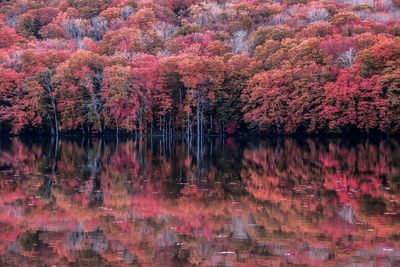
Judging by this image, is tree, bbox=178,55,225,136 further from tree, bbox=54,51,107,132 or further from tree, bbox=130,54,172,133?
tree, bbox=54,51,107,132

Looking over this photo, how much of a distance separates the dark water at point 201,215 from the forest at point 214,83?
86.8 ft

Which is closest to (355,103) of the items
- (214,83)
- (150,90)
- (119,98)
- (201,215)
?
(214,83)

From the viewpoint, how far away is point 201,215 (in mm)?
16766

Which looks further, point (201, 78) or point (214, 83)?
point (214, 83)

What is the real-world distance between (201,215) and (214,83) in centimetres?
4575

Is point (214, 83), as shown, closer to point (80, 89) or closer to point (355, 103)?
point (80, 89)

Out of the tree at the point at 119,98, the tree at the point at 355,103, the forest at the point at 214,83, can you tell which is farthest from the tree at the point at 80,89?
the tree at the point at 355,103

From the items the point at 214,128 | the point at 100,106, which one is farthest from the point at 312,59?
the point at 100,106

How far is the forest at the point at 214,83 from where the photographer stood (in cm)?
5622

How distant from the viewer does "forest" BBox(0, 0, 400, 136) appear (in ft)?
184

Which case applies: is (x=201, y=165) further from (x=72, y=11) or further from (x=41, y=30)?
(x=72, y=11)

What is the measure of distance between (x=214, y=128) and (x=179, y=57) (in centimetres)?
787

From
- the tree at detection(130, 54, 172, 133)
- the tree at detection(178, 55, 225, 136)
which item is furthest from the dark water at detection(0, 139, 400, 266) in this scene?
the tree at detection(130, 54, 172, 133)

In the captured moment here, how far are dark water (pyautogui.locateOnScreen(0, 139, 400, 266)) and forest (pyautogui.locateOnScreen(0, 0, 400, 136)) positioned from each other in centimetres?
2646
